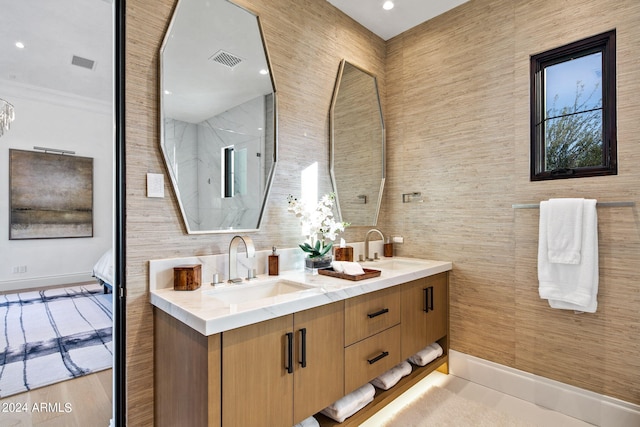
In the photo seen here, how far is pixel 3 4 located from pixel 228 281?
3.17 m

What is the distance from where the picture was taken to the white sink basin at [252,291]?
5.23ft

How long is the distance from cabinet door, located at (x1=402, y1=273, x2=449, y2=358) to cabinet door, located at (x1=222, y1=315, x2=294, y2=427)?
0.96 metres

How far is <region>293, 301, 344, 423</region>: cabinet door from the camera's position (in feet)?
4.59

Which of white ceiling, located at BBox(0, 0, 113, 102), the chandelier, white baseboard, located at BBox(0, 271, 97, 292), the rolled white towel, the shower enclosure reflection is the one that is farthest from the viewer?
white baseboard, located at BBox(0, 271, 97, 292)

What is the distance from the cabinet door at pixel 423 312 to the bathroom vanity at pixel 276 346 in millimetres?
16

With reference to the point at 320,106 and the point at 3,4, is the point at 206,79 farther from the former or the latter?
the point at 3,4

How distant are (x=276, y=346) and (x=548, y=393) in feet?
6.16

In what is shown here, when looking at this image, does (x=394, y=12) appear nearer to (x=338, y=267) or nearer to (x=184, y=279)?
(x=338, y=267)

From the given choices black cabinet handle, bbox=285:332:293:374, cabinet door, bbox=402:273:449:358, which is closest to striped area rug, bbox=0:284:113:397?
black cabinet handle, bbox=285:332:293:374

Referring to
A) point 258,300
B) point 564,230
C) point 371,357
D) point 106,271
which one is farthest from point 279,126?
point 106,271

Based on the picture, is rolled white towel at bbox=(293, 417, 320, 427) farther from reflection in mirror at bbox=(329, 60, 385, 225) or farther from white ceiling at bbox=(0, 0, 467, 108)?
white ceiling at bbox=(0, 0, 467, 108)

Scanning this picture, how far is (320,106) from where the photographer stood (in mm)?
2387

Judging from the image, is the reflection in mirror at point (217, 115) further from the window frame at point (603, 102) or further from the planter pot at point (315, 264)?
the window frame at point (603, 102)

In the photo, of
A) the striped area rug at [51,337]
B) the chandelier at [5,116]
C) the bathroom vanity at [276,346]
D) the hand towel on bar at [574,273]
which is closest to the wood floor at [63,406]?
the striped area rug at [51,337]
